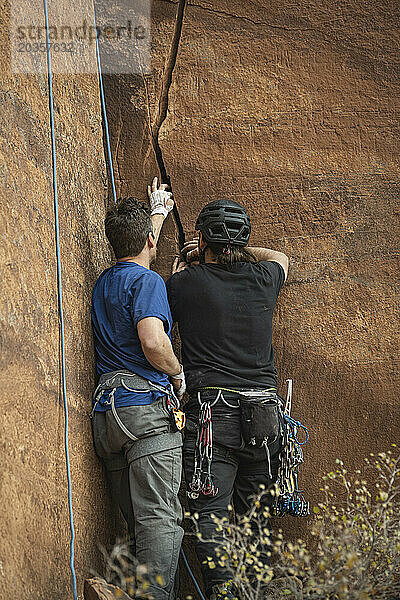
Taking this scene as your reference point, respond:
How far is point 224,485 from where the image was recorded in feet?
12.8

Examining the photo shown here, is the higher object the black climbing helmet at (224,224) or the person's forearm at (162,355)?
the black climbing helmet at (224,224)

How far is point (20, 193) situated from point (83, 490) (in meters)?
A: 1.51

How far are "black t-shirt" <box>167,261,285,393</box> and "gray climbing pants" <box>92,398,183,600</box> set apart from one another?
0.35 m

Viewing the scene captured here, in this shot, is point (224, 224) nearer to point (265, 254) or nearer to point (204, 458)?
point (265, 254)

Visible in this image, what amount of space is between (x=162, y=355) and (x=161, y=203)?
135cm

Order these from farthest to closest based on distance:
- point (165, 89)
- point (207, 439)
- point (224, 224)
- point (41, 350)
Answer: point (165, 89), point (224, 224), point (207, 439), point (41, 350)

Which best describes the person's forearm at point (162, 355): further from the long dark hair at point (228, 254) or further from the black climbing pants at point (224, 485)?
the long dark hair at point (228, 254)

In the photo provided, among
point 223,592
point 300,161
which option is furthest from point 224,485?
point 300,161

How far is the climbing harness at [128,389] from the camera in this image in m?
3.78

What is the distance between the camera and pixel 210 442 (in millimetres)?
3889

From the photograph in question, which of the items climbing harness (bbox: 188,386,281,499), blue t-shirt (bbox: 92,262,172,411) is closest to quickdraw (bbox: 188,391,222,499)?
climbing harness (bbox: 188,386,281,499)

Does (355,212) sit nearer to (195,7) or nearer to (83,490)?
(195,7)

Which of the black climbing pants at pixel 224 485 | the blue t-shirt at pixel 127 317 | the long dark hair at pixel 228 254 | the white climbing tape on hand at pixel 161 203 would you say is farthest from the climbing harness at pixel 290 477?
the white climbing tape on hand at pixel 161 203

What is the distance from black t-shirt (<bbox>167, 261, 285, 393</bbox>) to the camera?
4.01 meters
